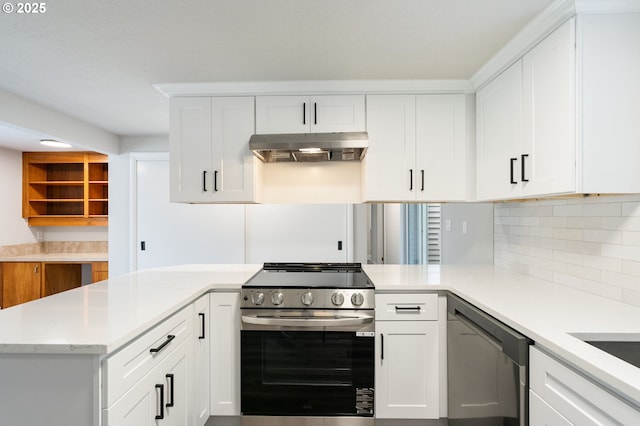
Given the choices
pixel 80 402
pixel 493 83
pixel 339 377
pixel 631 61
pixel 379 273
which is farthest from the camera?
pixel 379 273

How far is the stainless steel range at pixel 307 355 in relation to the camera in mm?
2043

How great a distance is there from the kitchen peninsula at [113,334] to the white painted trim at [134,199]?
2329 mm

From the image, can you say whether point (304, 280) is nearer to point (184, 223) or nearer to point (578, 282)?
point (578, 282)

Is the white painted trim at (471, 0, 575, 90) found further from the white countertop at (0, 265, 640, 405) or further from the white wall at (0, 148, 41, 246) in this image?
the white wall at (0, 148, 41, 246)

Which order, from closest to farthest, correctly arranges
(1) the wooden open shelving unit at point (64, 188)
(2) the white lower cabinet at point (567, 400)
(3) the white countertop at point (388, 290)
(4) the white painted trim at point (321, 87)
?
(2) the white lower cabinet at point (567, 400) → (3) the white countertop at point (388, 290) → (4) the white painted trim at point (321, 87) → (1) the wooden open shelving unit at point (64, 188)

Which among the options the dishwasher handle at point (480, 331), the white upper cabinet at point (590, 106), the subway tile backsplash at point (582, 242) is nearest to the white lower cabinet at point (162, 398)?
the dishwasher handle at point (480, 331)

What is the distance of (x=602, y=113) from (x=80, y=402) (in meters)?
2.24

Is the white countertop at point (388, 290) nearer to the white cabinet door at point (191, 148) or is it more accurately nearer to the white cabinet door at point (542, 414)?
the white cabinet door at point (542, 414)

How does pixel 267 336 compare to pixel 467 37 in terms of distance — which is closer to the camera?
pixel 467 37

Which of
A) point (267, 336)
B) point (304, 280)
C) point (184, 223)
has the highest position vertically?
point (184, 223)

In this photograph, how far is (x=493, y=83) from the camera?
2.21m

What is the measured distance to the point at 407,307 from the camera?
207 cm

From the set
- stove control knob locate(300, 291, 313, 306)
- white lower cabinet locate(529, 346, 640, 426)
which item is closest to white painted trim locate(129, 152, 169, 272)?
stove control knob locate(300, 291, 313, 306)

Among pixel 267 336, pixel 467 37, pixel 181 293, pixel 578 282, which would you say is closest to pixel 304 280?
pixel 267 336
